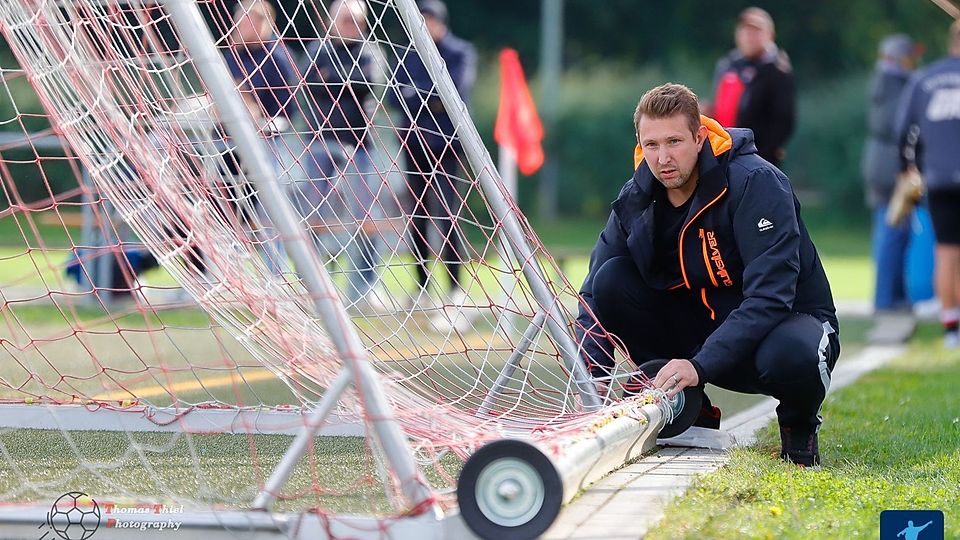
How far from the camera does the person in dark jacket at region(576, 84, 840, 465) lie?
4812 mm

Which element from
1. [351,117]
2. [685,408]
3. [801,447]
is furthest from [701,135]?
[351,117]

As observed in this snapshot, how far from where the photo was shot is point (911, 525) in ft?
13.0

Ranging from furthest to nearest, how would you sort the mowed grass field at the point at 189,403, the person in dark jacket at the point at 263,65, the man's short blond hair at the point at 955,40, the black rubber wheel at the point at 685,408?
the man's short blond hair at the point at 955,40
the person in dark jacket at the point at 263,65
the black rubber wheel at the point at 685,408
the mowed grass field at the point at 189,403

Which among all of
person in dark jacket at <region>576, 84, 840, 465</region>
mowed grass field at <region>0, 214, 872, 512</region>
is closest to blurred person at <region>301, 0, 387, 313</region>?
mowed grass field at <region>0, 214, 872, 512</region>

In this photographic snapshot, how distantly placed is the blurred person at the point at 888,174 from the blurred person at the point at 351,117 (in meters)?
4.15

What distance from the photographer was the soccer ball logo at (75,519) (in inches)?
150

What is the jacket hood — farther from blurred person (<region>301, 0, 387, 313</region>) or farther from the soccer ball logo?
the soccer ball logo

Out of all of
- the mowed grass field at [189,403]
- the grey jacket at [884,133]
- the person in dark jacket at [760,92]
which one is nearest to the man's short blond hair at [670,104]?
the mowed grass field at [189,403]

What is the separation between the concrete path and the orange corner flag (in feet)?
20.1

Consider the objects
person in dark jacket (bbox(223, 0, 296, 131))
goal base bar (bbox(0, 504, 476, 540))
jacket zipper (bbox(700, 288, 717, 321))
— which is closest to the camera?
goal base bar (bbox(0, 504, 476, 540))

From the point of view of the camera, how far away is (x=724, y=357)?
15.7 feet

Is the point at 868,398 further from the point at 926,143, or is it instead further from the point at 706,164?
the point at 926,143

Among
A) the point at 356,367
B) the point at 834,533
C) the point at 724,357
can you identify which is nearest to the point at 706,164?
the point at 724,357

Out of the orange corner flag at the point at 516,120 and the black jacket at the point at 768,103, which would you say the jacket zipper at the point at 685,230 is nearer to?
the black jacket at the point at 768,103
